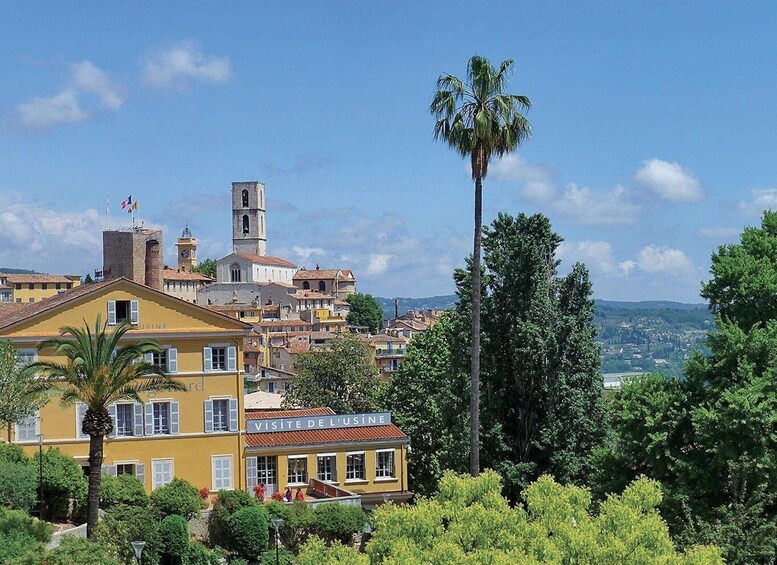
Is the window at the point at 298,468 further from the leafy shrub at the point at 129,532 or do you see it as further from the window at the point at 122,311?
the leafy shrub at the point at 129,532

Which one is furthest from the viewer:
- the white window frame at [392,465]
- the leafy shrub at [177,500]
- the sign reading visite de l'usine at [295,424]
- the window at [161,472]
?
the white window frame at [392,465]

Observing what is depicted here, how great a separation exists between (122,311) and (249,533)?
38.4 feet

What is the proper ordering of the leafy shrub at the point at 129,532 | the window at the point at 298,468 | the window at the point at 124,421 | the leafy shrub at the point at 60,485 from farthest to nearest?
the window at the point at 298,468, the window at the point at 124,421, the leafy shrub at the point at 60,485, the leafy shrub at the point at 129,532

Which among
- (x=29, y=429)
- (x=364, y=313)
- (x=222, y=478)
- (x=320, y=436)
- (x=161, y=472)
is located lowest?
(x=222, y=478)

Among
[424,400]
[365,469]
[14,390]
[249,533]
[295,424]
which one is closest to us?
[249,533]

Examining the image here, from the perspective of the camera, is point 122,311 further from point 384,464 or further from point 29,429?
point 384,464

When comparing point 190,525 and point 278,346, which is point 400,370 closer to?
point 190,525

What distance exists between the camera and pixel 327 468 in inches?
1683

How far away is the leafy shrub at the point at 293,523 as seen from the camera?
35.6m

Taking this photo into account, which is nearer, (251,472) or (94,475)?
(94,475)

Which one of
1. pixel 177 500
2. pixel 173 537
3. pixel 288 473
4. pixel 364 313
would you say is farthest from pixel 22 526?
pixel 364 313

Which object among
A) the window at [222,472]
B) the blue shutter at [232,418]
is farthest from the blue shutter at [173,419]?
the blue shutter at [232,418]

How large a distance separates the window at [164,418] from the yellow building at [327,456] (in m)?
3.02

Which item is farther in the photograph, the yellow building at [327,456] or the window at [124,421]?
the yellow building at [327,456]
